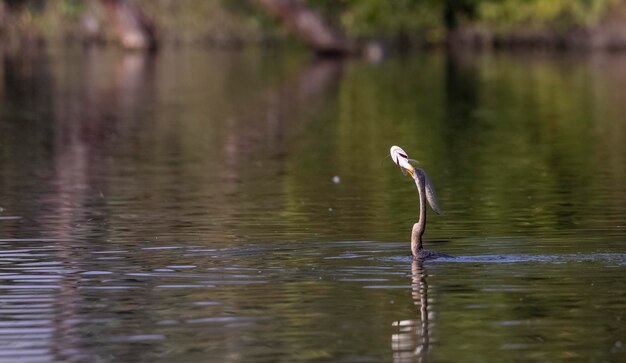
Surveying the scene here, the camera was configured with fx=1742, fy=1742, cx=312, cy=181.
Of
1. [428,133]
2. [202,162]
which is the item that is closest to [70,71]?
[428,133]

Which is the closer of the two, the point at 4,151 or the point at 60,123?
the point at 4,151

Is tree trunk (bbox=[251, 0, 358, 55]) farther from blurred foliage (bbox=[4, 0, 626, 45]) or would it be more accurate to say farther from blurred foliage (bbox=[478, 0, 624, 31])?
blurred foliage (bbox=[478, 0, 624, 31])

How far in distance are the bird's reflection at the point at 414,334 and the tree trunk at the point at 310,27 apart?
47.7 metres

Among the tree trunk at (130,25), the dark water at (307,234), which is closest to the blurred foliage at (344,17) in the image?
the tree trunk at (130,25)

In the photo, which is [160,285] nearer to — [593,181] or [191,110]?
[593,181]

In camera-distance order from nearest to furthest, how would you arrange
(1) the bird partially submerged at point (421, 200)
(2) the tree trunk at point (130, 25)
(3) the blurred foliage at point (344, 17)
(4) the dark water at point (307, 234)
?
(4) the dark water at point (307, 234) → (1) the bird partially submerged at point (421, 200) → (3) the blurred foliage at point (344, 17) → (2) the tree trunk at point (130, 25)

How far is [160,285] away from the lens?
485 inches

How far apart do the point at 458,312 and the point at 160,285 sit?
2.33 meters

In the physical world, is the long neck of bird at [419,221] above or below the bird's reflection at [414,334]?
above

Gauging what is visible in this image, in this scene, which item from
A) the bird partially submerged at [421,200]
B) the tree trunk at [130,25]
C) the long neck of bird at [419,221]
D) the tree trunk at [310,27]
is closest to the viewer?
the bird partially submerged at [421,200]

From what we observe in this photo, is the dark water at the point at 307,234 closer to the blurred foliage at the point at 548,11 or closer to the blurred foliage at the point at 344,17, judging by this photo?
the blurred foliage at the point at 548,11

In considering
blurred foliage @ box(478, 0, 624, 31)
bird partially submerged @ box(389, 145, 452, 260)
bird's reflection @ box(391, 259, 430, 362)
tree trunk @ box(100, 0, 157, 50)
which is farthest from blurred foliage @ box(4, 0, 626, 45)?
bird's reflection @ box(391, 259, 430, 362)

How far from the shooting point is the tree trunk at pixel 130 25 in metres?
70.1

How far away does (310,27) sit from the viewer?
61281 mm
